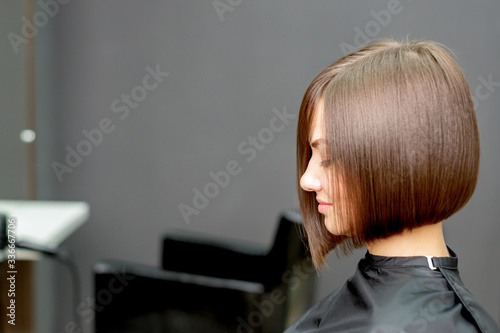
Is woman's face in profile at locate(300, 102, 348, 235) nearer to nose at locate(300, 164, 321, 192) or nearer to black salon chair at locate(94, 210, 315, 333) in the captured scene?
nose at locate(300, 164, 321, 192)

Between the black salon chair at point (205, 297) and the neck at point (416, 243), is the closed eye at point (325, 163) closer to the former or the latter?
the neck at point (416, 243)

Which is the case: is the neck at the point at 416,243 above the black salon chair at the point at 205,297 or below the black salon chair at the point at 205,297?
above

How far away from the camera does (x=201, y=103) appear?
2686 mm

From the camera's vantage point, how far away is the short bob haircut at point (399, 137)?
87 cm

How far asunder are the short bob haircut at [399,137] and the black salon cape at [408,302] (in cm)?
9

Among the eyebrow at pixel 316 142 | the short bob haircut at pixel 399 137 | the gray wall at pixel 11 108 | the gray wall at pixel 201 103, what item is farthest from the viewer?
the gray wall at pixel 201 103

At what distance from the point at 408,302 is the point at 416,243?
14cm

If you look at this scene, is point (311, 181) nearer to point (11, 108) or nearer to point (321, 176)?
point (321, 176)

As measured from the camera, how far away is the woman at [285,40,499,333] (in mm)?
871

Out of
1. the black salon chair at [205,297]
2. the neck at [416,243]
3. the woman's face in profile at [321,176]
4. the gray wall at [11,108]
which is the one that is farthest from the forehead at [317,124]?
the gray wall at [11,108]

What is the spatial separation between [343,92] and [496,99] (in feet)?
7.15

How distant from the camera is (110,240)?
283 cm

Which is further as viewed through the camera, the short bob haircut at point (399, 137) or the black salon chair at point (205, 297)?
the black salon chair at point (205, 297)

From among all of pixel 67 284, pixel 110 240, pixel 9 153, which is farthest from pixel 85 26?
pixel 67 284
